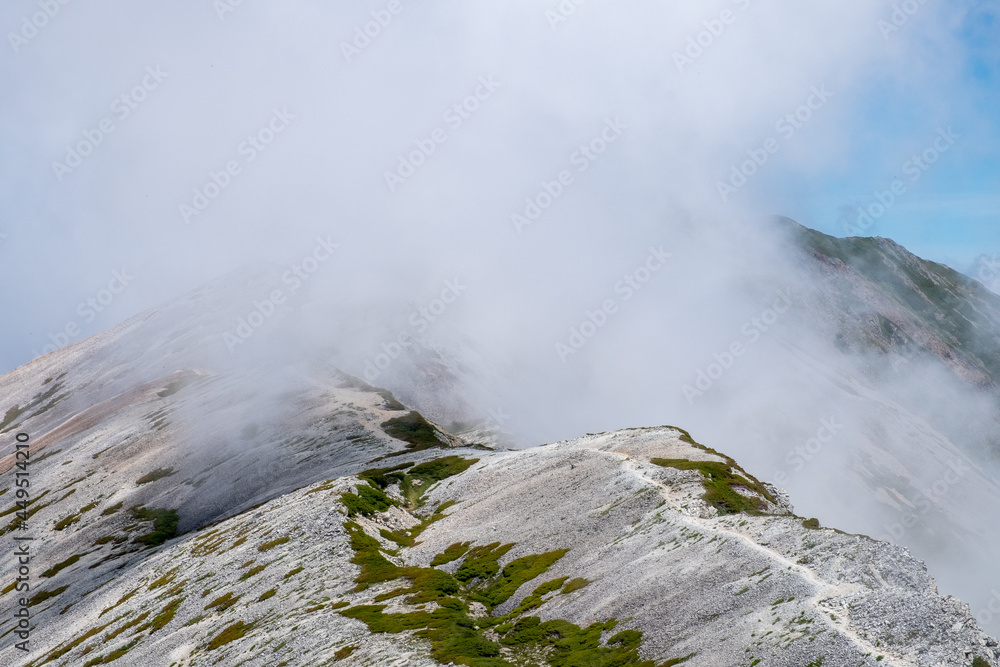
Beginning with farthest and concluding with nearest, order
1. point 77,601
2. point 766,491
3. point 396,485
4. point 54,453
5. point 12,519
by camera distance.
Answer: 1. point 54,453
2. point 12,519
3. point 396,485
4. point 77,601
5. point 766,491

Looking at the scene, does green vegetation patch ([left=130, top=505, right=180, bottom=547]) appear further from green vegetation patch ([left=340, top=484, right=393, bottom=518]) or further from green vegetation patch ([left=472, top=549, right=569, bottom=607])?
green vegetation patch ([left=472, top=549, right=569, bottom=607])

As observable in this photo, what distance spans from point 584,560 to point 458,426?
12353cm

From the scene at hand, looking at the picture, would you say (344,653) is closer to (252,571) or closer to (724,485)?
(252,571)

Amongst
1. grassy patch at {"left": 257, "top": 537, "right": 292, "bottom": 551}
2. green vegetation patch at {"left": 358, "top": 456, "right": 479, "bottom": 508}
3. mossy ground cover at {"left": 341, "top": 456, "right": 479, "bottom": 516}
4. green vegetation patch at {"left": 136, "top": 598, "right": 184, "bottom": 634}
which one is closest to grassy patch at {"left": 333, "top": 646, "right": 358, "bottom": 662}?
green vegetation patch at {"left": 136, "top": 598, "right": 184, "bottom": 634}

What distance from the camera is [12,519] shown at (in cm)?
13012

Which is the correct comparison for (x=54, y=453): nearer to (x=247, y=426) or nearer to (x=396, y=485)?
(x=247, y=426)

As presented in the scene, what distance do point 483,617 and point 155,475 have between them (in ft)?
298

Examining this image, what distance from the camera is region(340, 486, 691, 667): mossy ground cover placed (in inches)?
2142

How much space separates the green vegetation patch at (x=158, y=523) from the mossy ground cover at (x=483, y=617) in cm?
4599

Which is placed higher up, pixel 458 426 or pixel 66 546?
pixel 458 426

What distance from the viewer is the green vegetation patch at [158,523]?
112188 millimetres

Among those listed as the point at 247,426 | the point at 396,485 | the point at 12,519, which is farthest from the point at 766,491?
the point at 12,519

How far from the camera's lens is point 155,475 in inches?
5187

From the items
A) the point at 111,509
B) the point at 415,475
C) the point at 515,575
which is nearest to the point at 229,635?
the point at 515,575
